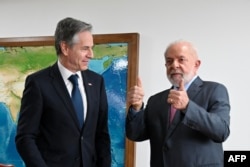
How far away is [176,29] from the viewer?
2748mm

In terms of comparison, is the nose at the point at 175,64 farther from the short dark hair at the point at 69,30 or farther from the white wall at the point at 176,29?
the white wall at the point at 176,29

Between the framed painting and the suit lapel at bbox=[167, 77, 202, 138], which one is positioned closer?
the suit lapel at bbox=[167, 77, 202, 138]

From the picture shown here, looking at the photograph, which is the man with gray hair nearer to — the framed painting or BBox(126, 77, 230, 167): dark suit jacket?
BBox(126, 77, 230, 167): dark suit jacket

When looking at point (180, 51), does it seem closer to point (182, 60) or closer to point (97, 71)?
point (182, 60)

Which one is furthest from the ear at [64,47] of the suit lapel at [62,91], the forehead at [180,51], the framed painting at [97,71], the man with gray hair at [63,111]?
the framed painting at [97,71]

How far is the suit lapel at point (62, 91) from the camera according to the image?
1.71 meters

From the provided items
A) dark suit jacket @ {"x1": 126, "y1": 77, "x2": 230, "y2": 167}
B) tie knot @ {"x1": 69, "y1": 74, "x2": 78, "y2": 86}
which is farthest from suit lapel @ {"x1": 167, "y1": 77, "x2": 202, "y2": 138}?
tie knot @ {"x1": 69, "y1": 74, "x2": 78, "y2": 86}

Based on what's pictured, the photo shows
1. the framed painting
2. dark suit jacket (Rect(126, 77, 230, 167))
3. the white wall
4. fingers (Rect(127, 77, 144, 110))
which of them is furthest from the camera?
the framed painting

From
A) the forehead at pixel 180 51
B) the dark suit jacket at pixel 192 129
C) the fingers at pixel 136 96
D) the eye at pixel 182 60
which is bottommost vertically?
the dark suit jacket at pixel 192 129

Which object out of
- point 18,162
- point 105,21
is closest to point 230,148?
point 105,21

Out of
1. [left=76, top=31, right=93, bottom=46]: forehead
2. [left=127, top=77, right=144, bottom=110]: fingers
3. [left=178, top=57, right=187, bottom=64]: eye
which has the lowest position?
[left=127, top=77, right=144, bottom=110]: fingers

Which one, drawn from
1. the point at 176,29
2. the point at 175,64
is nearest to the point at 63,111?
the point at 175,64

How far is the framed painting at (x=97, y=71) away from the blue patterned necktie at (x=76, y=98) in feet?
3.33

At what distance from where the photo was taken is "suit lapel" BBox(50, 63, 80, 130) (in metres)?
1.71
